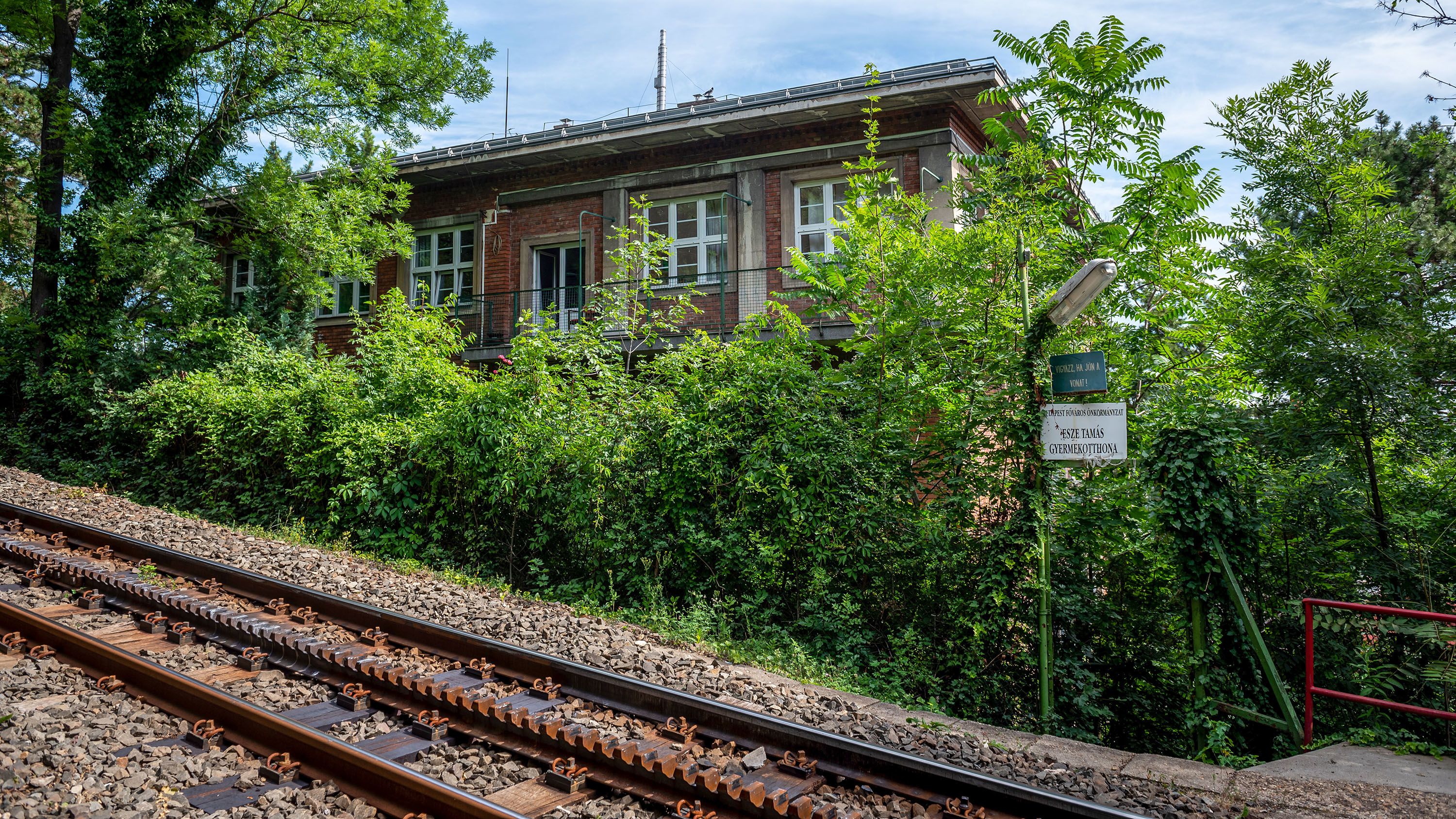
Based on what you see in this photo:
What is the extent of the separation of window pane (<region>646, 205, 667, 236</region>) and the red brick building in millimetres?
41

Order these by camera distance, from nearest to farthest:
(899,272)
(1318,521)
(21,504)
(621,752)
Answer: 1. (621,752)
2. (1318,521)
3. (899,272)
4. (21,504)

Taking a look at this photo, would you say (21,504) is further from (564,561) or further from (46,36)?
(46,36)

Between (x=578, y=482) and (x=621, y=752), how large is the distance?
513 centimetres

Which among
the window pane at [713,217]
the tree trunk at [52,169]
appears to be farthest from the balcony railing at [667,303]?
the tree trunk at [52,169]

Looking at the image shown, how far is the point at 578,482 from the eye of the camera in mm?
9008

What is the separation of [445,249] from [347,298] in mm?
3546

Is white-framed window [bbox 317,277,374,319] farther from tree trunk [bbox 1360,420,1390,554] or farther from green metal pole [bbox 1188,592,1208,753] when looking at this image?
tree trunk [bbox 1360,420,1390,554]

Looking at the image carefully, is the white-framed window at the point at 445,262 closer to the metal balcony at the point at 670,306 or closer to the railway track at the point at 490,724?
the metal balcony at the point at 670,306

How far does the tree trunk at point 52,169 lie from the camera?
1720cm

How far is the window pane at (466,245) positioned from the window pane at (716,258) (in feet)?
20.9

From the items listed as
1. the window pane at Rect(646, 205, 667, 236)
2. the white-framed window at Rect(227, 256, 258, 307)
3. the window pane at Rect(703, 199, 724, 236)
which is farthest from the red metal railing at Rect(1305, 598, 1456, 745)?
the white-framed window at Rect(227, 256, 258, 307)

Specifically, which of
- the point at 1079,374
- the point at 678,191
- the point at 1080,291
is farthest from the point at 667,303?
the point at 1080,291

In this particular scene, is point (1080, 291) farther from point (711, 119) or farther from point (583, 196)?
point (583, 196)

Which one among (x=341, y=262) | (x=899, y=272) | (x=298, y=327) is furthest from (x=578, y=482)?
(x=298, y=327)
